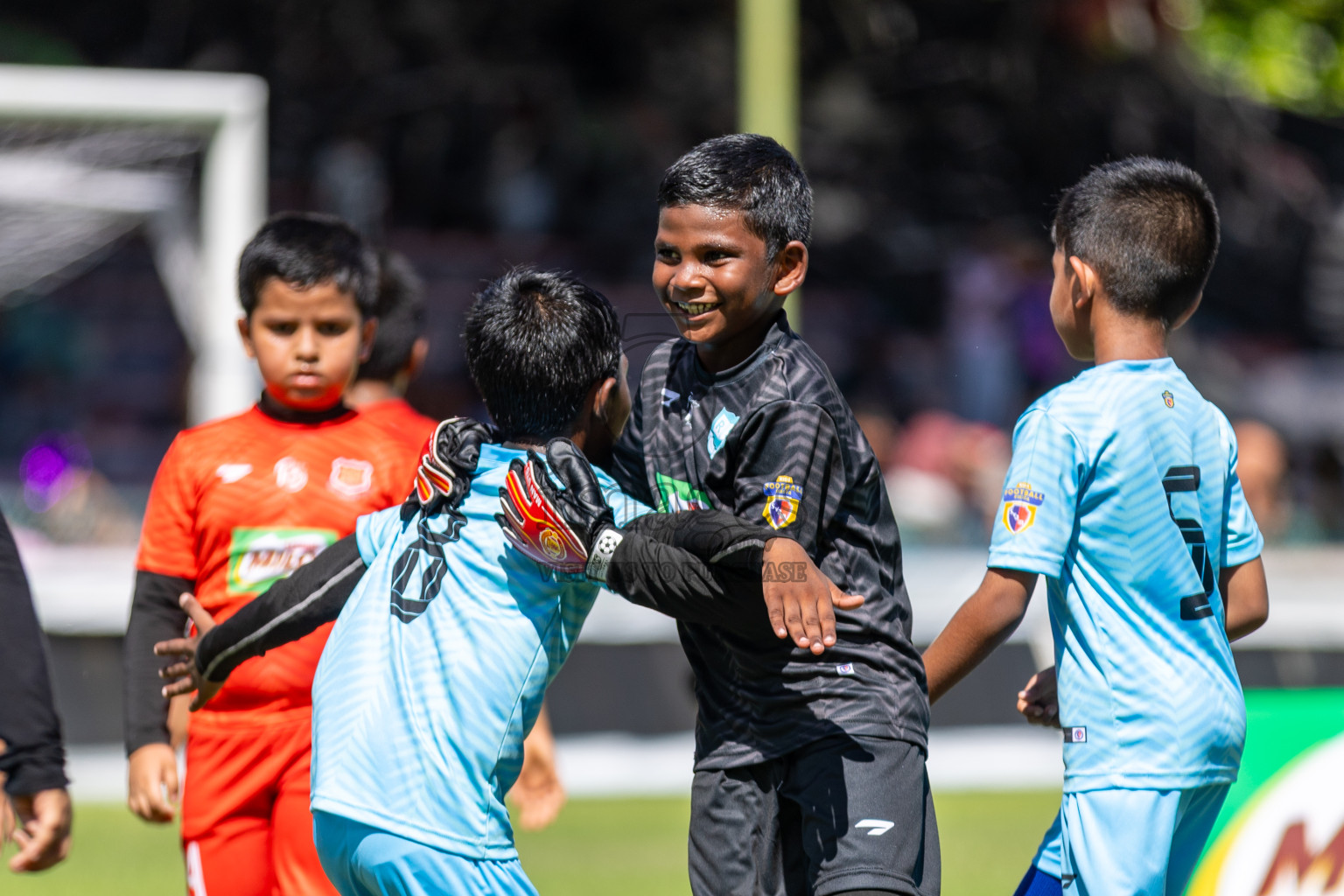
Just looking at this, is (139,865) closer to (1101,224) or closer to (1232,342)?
(1101,224)

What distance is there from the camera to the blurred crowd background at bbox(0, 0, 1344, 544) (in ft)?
42.7

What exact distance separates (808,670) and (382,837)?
0.82 meters

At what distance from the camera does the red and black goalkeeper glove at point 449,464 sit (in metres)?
A: 2.73

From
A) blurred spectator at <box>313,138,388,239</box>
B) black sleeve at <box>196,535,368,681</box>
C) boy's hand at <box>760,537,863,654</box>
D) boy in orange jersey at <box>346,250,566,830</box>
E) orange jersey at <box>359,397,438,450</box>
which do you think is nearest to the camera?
boy's hand at <box>760,537,863,654</box>

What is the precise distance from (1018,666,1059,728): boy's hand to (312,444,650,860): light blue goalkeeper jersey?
98cm

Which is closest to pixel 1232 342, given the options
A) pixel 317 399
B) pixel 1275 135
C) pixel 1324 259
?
pixel 1324 259

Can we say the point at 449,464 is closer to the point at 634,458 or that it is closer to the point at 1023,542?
the point at 634,458

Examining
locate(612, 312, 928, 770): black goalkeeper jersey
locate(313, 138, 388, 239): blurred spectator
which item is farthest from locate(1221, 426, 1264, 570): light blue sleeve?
locate(313, 138, 388, 239): blurred spectator

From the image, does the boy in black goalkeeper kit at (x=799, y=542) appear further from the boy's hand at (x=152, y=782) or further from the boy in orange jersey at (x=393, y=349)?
the boy in orange jersey at (x=393, y=349)

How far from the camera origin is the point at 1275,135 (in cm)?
1633

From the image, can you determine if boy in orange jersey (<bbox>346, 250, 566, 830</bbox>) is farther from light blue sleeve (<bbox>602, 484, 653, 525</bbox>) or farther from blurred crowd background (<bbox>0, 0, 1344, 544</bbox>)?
blurred crowd background (<bbox>0, 0, 1344, 544</bbox>)

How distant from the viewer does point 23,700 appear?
9.57ft

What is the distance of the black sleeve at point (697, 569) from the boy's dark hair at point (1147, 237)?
1014 mm

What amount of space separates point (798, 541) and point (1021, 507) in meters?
0.50
